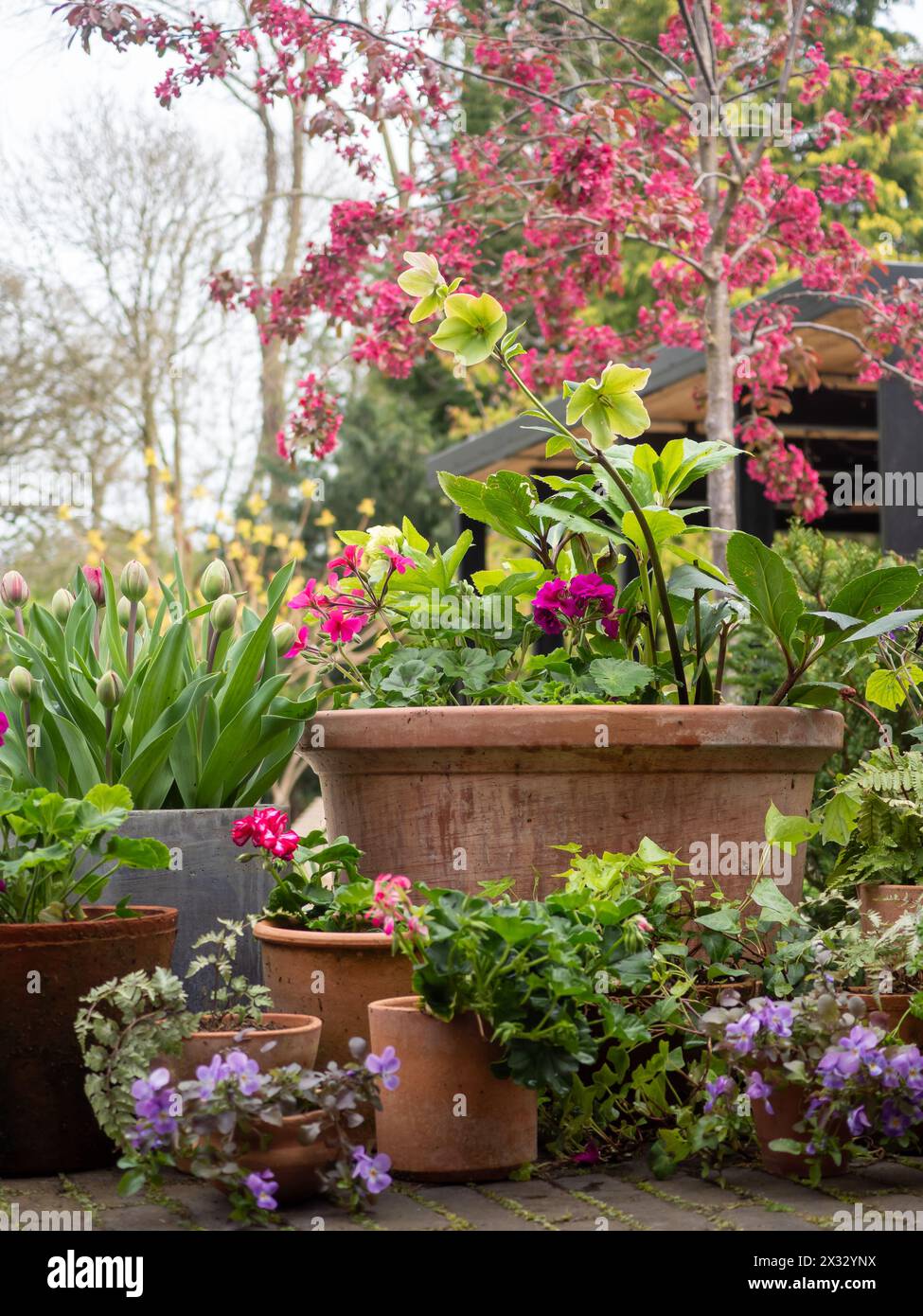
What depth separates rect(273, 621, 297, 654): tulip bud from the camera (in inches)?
106

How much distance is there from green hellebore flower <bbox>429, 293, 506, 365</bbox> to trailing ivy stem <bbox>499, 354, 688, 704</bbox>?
6 centimetres

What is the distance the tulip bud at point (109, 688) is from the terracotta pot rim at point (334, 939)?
0.48 m

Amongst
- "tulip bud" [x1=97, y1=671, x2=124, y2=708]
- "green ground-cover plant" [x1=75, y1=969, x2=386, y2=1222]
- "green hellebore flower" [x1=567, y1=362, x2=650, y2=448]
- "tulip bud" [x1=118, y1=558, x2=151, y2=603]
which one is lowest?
"green ground-cover plant" [x1=75, y1=969, x2=386, y2=1222]

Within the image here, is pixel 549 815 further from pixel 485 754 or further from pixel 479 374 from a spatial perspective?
pixel 479 374

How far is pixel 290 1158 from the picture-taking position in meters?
1.75

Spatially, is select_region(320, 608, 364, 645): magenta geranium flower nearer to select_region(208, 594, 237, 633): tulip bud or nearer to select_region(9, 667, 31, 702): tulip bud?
select_region(208, 594, 237, 633): tulip bud

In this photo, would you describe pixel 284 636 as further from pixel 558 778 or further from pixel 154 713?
pixel 558 778

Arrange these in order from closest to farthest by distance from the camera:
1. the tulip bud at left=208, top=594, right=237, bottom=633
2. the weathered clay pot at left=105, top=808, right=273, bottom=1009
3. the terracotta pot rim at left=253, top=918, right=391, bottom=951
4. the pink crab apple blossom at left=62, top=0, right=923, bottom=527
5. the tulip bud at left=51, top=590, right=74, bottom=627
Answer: the terracotta pot rim at left=253, top=918, right=391, bottom=951, the weathered clay pot at left=105, top=808, right=273, bottom=1009, the tulip bud at left=208, top=594, right=237, bottom=633, the tulip bud at left=51, top=590, right=74, bottom=627, the pink crab apple blossom at left=62, top=0, right=923, bottom=527

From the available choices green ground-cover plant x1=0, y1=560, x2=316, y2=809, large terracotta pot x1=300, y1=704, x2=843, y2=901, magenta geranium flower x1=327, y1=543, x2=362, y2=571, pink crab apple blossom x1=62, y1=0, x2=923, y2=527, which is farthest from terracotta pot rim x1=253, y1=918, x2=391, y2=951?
pink crab apple blossom x1=62, y1=0, x2=923, y2=527
